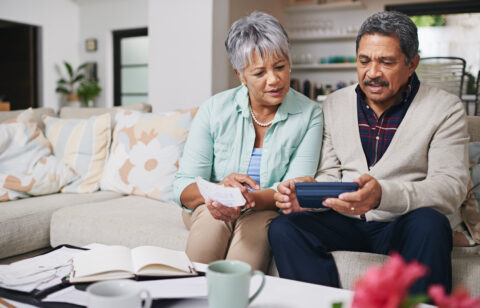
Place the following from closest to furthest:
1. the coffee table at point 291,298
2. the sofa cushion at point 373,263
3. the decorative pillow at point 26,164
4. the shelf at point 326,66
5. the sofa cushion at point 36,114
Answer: the coffee table at point 291,298
the sofa cushion at point 373,263
the decorative pillow at point 26,164
the sofa cushion at point 36,114
the shelf at point 326,66

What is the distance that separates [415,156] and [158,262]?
862 mm

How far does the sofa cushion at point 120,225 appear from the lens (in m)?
1.62

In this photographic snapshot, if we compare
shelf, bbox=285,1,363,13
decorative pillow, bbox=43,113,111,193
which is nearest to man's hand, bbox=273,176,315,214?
decorative pillow, bbox=43,113,111,193

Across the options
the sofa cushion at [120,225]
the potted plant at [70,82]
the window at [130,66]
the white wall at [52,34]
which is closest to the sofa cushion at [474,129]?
the sofa cushion at [120,225]

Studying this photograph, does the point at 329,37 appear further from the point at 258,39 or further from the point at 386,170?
the point at 386,170

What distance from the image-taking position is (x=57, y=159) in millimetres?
2312

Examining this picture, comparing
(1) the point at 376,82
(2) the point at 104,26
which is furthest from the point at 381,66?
(2) the point at 104,26

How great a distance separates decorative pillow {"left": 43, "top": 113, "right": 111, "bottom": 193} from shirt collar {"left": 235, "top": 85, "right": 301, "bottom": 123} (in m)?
1.06

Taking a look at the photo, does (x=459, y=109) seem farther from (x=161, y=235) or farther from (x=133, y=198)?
(x=133, y=198)

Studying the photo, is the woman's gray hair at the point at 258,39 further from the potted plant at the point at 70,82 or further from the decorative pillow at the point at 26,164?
the potted plant at the point at 70,82

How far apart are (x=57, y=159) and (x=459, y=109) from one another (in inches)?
76.6

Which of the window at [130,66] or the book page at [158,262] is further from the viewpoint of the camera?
the window at [130,66]

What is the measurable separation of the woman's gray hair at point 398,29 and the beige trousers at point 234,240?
68cm

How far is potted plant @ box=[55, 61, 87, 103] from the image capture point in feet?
22.3
